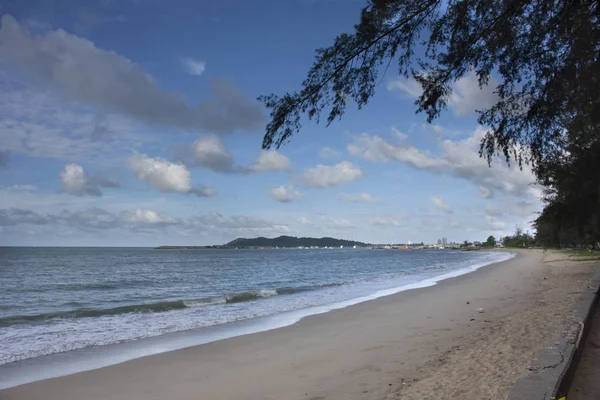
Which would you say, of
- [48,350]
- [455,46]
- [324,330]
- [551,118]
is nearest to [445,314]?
[324,330]

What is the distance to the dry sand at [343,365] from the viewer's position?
227 inches

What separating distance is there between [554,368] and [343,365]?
3550mm

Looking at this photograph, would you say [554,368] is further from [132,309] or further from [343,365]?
[132,309]

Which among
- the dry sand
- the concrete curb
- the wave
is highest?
the concrete curb

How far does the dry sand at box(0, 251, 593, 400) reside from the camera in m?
5.78

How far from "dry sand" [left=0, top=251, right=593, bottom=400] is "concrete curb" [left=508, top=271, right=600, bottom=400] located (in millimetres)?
431

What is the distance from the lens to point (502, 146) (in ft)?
20.8

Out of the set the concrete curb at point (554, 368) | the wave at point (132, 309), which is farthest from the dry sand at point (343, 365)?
the wave at point (132, 309)

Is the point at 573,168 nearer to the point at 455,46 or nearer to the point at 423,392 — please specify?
the point at 455,46

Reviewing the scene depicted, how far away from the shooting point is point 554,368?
15.2 ft

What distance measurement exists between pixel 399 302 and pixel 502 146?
11432mm

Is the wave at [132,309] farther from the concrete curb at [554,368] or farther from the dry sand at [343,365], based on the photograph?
the concrete curb at [554,368]

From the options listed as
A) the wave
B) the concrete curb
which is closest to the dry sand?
the concrete curb

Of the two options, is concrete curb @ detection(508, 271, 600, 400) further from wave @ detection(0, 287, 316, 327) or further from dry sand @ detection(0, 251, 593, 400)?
wave @ detection(0, 287, 316, 327)
